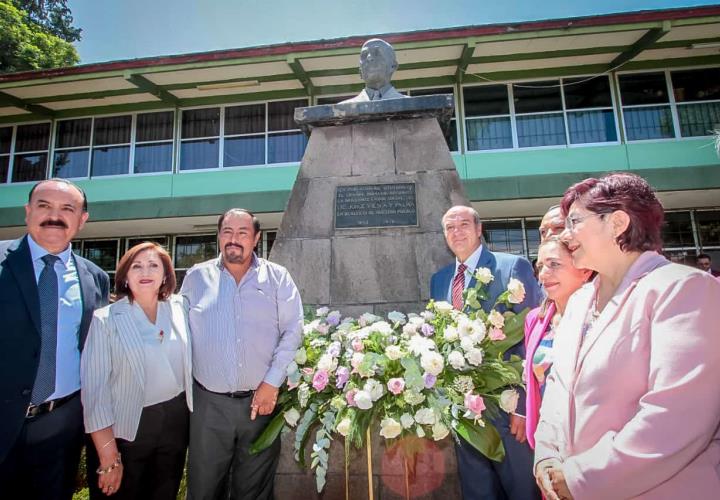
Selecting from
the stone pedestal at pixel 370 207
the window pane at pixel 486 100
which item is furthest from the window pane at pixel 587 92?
the stone pedestal at pixel 370 207

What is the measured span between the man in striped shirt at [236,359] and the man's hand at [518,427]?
4.20ft

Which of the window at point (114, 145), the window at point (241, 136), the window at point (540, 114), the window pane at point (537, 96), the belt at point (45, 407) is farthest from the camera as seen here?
the window at point (114, 145)

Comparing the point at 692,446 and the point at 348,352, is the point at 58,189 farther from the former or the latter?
the point at 692,446

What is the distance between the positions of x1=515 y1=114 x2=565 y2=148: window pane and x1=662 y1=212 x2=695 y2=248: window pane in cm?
377

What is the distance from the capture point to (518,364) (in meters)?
2.38

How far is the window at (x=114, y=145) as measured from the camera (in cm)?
1330

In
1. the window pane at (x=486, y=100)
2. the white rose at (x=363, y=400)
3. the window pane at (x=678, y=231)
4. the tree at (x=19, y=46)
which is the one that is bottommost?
the white rose at (x=363, y=400)

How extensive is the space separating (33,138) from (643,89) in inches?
715

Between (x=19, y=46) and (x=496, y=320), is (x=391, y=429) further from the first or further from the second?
(x=19, y=46)

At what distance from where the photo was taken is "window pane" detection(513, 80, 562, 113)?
1207 centimetres

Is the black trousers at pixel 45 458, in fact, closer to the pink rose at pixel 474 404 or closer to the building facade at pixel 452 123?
the pink rose at pixel 474 404

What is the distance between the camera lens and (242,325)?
2.61 meters

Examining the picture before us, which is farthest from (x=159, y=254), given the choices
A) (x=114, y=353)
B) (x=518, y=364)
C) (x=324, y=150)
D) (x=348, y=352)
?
(x=518, y=364)

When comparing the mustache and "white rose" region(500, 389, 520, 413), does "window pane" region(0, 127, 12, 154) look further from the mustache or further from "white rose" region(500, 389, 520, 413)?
"white rose" region(500, 389, 520, 413)
